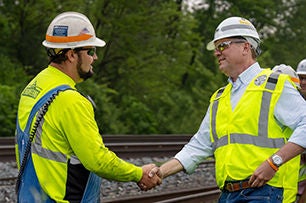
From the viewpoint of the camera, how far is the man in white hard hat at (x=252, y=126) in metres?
5.32

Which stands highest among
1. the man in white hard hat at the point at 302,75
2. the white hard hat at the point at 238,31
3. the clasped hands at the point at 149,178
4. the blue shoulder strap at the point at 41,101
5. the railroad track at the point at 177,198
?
the white hard hat at the point at 238,31

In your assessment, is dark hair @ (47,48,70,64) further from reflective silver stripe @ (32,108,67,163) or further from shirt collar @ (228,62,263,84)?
shirt collar @ (228,62,263,84)

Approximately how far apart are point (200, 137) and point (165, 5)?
104 ft

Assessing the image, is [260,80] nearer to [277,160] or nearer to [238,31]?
[238,31]

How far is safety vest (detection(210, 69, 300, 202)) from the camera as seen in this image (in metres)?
5.41

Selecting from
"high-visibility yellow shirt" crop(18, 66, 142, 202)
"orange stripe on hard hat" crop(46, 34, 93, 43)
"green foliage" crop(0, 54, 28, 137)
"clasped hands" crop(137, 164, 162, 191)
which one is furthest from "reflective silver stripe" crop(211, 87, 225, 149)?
"green foliage" crop(0, 54, 28, 137)

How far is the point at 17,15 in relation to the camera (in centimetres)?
3247

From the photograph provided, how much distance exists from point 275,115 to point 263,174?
47 cm

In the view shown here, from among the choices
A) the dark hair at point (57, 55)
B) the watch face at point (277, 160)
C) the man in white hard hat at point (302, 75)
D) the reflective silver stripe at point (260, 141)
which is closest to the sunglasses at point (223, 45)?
the reflective silver stripe at point (260, 141)

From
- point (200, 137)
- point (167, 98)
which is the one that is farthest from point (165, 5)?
point (200, 137)

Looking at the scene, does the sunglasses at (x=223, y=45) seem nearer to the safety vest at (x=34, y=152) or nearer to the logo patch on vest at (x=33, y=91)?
the safety vest at (x=34, y=152)

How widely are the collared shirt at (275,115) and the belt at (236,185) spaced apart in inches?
18.9

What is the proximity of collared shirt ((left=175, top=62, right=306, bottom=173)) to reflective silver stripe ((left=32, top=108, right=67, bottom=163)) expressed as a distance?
4.39 feet

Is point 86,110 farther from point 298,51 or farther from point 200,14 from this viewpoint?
point 298,51
